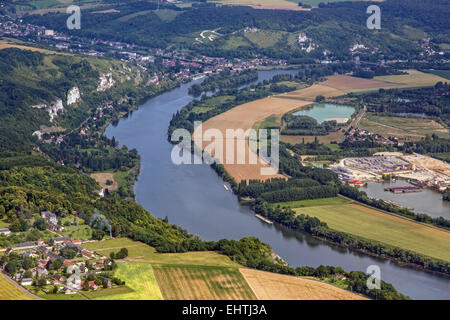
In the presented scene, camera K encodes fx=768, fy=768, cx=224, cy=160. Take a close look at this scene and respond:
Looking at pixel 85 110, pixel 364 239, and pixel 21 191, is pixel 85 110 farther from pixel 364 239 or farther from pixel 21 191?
pixel 364 239

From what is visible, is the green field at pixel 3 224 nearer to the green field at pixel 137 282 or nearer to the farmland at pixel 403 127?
the green field at pixel 137 282

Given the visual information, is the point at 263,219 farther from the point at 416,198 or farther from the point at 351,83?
the point at 351,83

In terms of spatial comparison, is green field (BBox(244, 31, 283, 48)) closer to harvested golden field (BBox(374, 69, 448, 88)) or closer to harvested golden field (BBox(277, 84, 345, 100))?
harvested golden field (BBox(374, 69, 448, 88))

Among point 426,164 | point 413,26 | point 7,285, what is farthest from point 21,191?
point 413,26

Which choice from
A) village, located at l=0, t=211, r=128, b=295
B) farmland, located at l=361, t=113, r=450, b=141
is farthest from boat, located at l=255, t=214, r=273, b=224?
farmland, located at l=361, t=113, r=450, b=141

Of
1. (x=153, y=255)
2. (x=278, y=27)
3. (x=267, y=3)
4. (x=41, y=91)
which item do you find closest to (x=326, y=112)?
(x=41, y=91)
